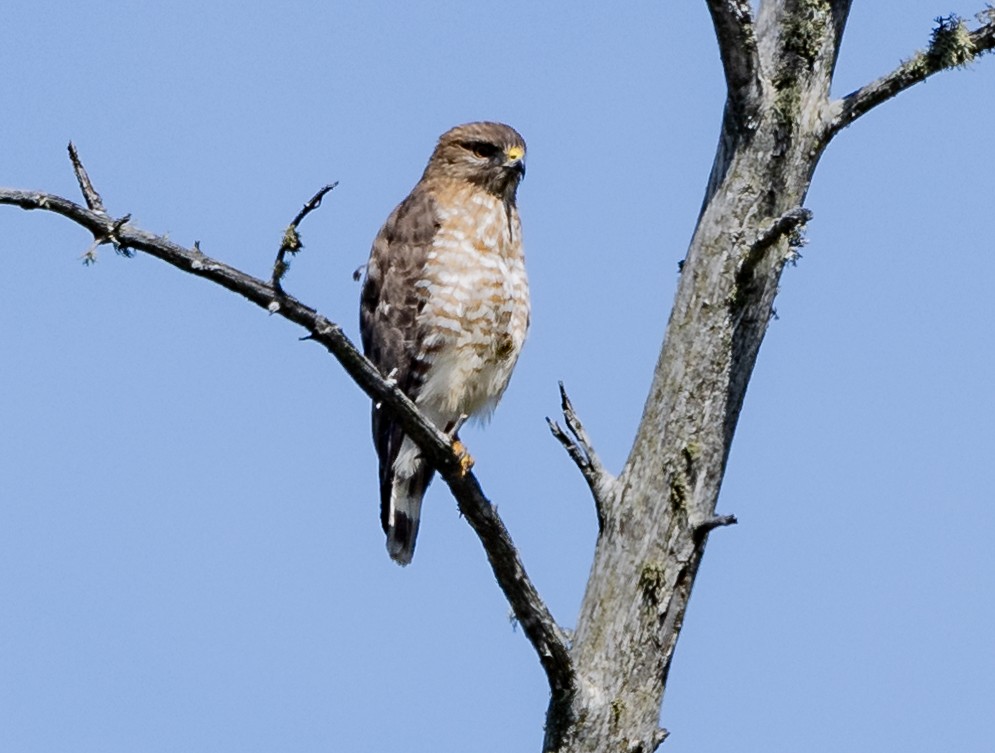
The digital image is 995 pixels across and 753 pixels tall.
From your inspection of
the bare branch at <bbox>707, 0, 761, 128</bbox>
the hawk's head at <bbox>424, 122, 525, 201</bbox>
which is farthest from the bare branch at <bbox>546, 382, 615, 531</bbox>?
the hawk's head at <bbox>424, 122, 525, 201</bbox>

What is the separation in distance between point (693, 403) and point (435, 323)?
195 cm

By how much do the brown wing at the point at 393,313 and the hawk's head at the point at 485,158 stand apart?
45cm

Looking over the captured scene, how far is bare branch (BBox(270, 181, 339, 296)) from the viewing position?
3.75 m

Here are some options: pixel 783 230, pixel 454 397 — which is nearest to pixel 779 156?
pixel 783 230

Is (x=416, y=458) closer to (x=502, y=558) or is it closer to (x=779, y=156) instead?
(x=502, y=558)

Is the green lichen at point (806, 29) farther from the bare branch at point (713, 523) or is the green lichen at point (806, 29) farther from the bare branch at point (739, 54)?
the bare branch at point (713, 523)

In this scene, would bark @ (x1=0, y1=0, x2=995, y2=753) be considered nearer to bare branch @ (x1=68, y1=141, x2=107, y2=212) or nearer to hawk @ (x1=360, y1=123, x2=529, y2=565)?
bare branch @ (x1=68, y1=141, x2=107, y2=212)

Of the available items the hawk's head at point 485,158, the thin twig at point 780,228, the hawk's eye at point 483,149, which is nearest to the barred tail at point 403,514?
the hawk's head at point 485,158

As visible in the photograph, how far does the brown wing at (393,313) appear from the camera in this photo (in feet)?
20.3

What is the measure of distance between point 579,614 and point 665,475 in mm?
508

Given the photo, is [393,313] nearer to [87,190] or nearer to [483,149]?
[483,149]

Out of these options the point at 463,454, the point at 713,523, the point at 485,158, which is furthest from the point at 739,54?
the point at 485,158

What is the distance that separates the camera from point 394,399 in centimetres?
426

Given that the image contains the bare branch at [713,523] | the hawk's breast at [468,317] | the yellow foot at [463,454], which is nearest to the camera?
the bare branch at [713,523]
